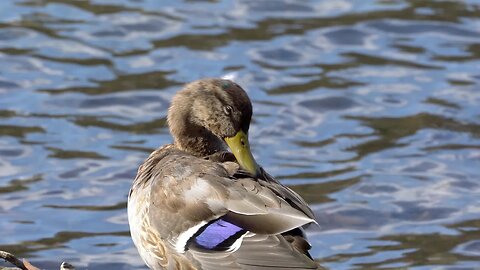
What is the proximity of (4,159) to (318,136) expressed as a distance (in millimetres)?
2812

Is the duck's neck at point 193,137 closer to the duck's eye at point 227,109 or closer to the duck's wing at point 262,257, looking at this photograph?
the duck's eye at point 227,109

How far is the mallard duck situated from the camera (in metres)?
7.06

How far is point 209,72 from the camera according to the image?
42.1 ft

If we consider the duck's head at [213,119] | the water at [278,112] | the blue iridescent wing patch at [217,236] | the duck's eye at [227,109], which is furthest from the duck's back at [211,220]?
the water at [278,112]

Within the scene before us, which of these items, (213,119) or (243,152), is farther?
(213,119)

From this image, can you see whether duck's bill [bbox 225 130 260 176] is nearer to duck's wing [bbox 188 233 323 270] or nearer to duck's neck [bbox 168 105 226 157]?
duck's neck [bbox 168 105 226 157]

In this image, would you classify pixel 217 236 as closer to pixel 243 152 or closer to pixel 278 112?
pixel 243 152

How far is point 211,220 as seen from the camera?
288 inches

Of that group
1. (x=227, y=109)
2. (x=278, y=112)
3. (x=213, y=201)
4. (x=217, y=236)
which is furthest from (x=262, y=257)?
(x=278, y=112)

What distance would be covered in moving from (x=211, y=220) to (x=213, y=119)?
2.72 feet

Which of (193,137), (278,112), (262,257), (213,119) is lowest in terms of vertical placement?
(278,112)

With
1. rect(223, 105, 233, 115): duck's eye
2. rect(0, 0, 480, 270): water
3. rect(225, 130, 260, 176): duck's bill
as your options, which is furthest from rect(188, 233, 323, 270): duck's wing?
rect(0, 0, 480, 270): water

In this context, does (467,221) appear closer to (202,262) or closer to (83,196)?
(83,196)

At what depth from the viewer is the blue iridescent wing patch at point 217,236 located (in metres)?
7.19
